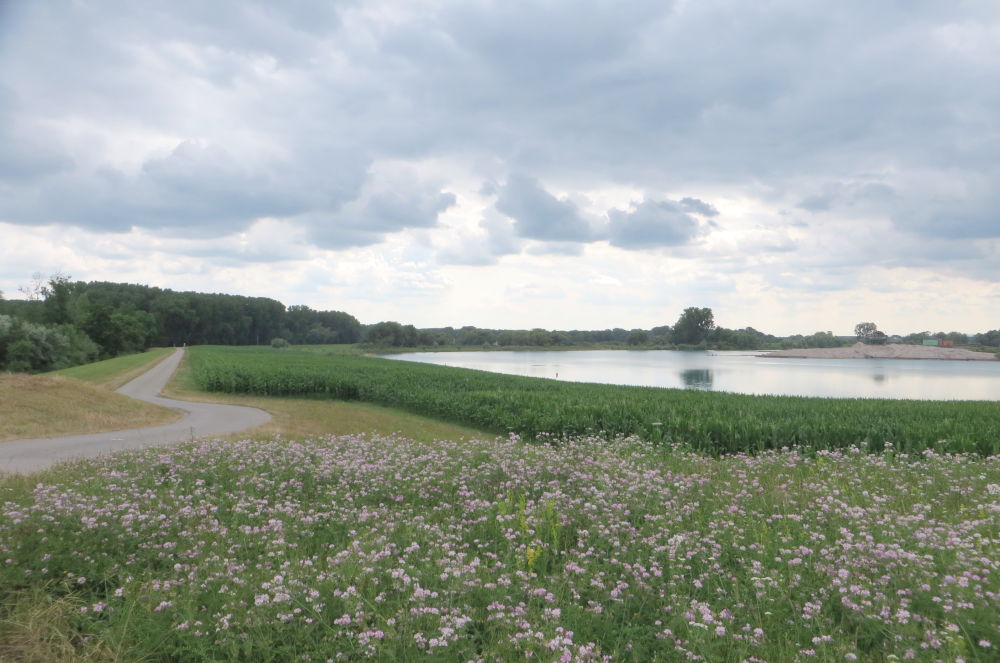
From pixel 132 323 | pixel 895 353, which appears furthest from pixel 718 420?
pixel 895 353

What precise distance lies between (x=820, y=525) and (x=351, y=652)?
5.02 metres

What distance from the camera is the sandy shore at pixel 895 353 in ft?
345

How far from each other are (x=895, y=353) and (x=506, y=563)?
441ft

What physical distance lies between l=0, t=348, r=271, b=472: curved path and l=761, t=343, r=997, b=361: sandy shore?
121m

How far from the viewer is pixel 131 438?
1295 centimetres

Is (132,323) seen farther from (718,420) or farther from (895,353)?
(895,353)

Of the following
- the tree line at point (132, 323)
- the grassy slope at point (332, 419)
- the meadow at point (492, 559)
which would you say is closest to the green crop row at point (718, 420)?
the grassy slope at point (332, 419)

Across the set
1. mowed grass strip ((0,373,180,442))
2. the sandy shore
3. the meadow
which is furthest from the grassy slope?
the sandy shore

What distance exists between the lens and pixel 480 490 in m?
7.71

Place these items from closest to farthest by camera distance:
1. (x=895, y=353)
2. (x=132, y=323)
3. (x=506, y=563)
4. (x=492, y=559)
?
(x=506, y=563), (x=492, y=559), (x=132, y=323), (x=895, y=353)

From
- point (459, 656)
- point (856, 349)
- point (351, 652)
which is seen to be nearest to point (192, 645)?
point (351, 652)

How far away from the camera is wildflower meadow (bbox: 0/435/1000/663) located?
393cm

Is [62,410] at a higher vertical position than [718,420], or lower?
lower

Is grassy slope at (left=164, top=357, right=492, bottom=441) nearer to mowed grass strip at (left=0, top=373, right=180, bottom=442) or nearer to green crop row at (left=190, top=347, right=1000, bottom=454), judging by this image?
green crop row at (left=190, top=347, right=1000, bottom=454)
